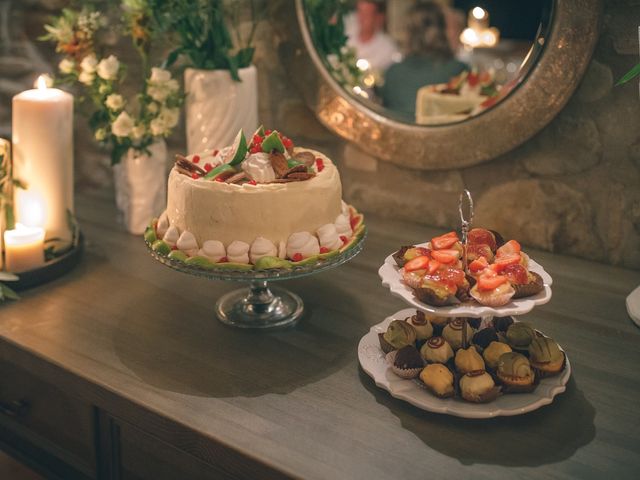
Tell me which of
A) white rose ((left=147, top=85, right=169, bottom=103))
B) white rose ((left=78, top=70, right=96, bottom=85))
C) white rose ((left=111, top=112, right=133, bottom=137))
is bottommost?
white rose ((left=111, top=112, right=133, bottom=137))

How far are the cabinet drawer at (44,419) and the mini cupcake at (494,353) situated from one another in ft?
1.96

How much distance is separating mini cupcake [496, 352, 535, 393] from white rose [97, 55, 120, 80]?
937 mm

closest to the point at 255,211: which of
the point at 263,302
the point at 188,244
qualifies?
the point at 188,244

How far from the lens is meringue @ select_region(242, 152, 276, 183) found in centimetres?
114

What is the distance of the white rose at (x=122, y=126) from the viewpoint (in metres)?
1.48

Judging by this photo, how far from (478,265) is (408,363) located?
0.55 feet

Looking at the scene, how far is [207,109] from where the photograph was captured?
1535mm

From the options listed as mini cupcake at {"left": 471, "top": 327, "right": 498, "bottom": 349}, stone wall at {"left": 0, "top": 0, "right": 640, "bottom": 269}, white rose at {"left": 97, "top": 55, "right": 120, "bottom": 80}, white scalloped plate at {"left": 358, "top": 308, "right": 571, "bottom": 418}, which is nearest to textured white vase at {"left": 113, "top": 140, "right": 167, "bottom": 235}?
white rose at {"left": 97, "top": 55, "right": 120, "bottom": 80}

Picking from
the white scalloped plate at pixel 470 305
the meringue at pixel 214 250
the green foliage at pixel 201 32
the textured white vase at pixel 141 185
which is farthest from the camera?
the textured white vase at pixel 141 185

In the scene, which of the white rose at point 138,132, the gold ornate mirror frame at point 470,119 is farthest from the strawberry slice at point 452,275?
the white rose at point 138,132

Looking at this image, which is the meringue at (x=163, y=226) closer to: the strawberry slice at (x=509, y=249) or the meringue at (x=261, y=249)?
the meringue at (x=261, y=249)

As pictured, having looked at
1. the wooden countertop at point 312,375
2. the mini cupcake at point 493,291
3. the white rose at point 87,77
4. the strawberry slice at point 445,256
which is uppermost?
the white rose at point 87,77

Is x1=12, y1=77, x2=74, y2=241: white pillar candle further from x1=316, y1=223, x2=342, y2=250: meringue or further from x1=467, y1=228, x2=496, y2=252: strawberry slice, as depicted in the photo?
x1=467, y1=228, x2=496, y2=252: strawberry slice

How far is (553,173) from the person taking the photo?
145cm
